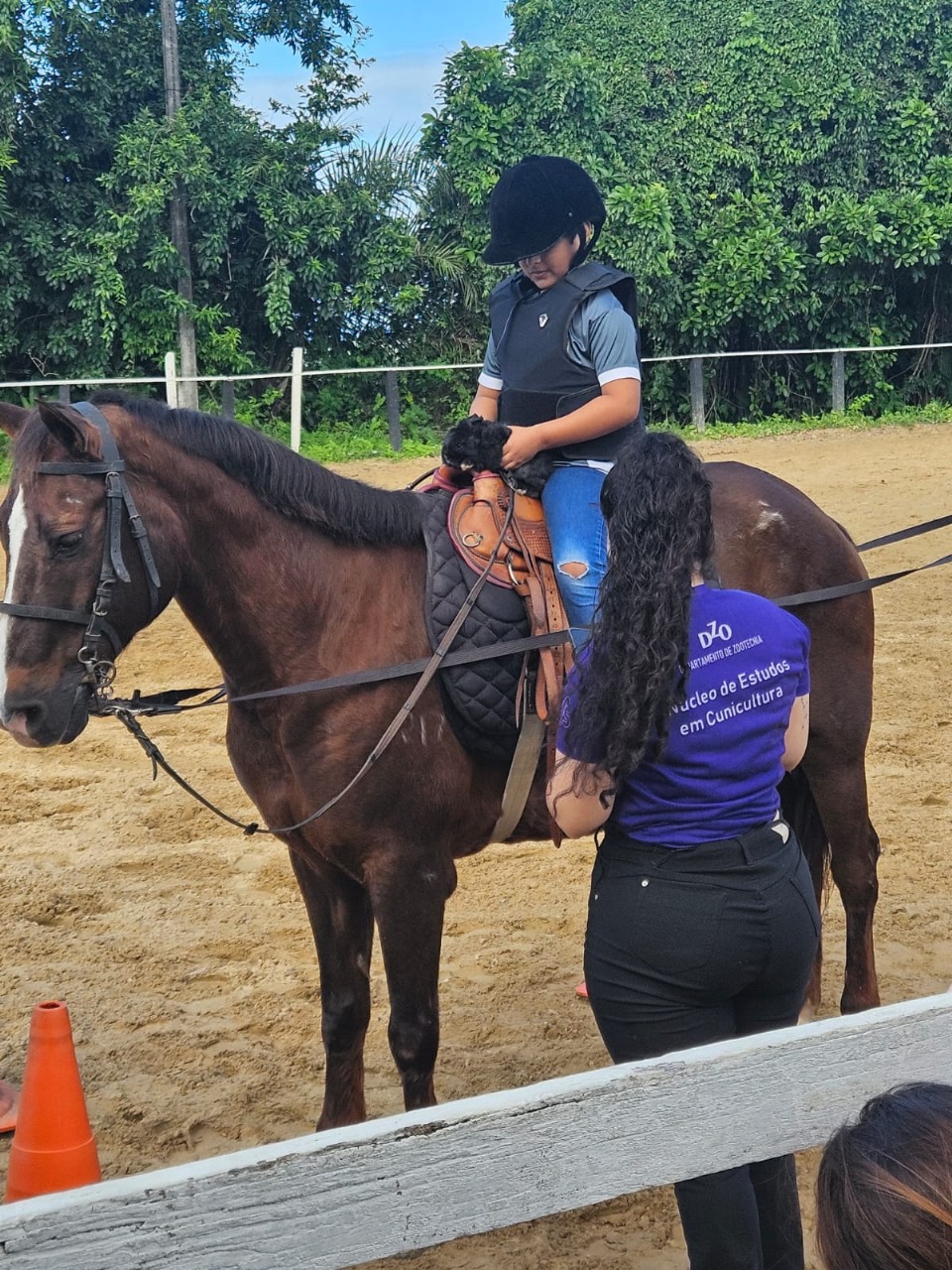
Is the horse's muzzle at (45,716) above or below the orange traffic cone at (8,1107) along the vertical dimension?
above

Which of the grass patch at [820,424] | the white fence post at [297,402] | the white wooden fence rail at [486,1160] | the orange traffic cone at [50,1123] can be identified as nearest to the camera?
the white wooden fence rail at [486,1160]

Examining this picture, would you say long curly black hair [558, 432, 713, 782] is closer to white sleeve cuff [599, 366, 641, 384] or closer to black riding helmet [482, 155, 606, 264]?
white sleeve cuff [599, 366, 641, 384]

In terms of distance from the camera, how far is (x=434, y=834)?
3135mm

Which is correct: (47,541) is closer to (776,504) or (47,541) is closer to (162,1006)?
(162,1006)

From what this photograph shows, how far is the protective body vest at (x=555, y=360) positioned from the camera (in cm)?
340

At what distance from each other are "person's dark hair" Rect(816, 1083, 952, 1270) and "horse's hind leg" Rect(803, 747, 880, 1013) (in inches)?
104

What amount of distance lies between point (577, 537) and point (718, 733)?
1.28m

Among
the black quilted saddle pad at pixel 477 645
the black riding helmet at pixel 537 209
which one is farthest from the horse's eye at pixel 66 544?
the black riding helmet at pixel 537 209

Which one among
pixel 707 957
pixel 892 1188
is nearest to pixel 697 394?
pixel 707 957

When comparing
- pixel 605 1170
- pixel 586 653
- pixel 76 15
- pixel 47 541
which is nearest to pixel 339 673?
pixel 47 541

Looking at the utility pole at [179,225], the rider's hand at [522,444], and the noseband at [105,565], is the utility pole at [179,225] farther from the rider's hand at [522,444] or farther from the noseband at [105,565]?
the noseband at [105,565]

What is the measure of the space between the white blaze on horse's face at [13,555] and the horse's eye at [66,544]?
8 centimetres

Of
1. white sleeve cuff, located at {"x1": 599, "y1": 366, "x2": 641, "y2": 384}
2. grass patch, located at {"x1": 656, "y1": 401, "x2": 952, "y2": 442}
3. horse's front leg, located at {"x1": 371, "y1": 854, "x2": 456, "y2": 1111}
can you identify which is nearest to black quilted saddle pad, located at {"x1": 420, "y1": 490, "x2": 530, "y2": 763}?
horse's front leg, located at {"x1": 371, "y1": 854, "x2": 456, "y2": 1111}

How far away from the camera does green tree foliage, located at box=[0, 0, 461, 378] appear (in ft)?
56.4
